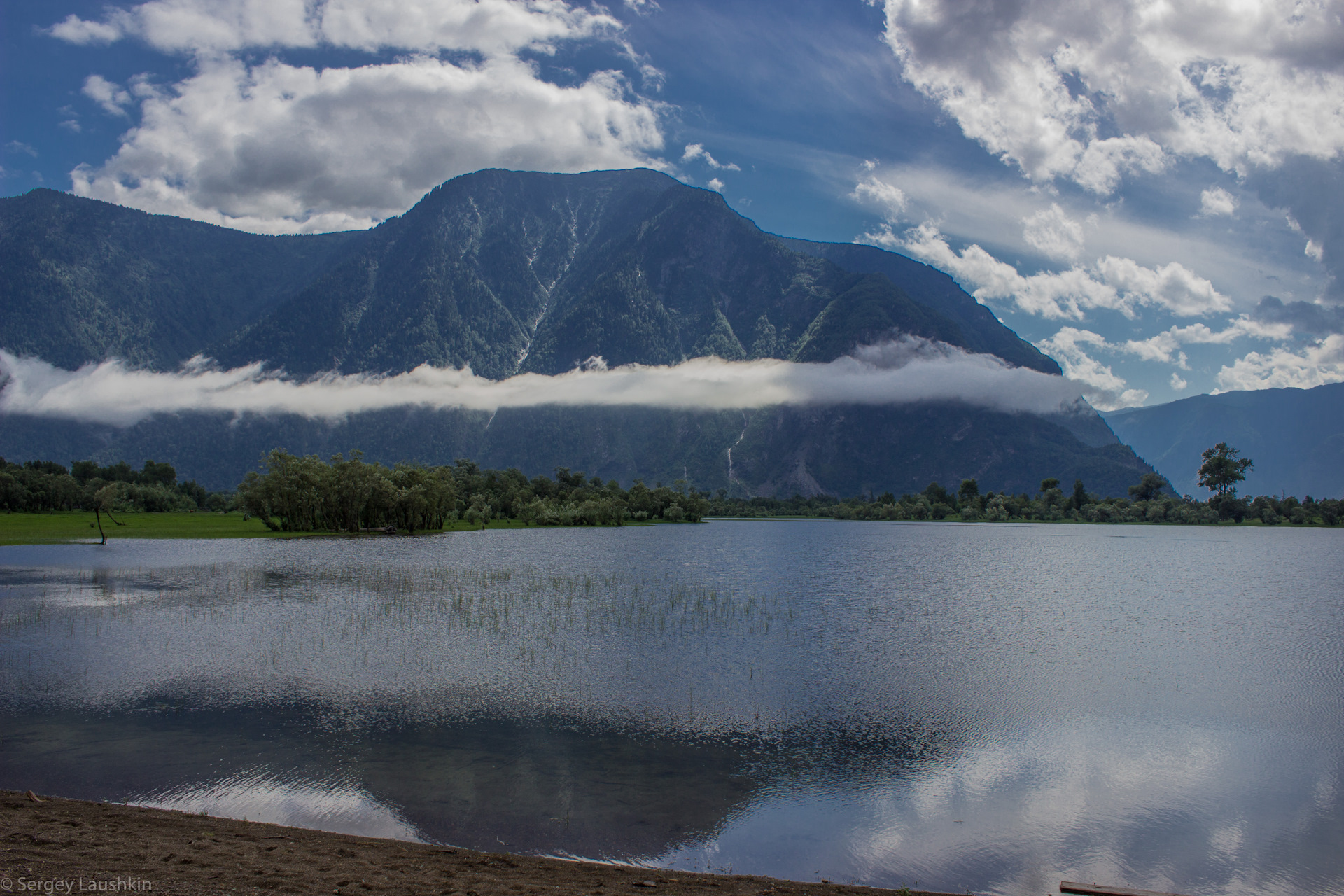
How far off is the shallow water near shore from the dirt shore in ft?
4.78

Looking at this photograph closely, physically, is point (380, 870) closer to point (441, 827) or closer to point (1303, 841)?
point (441, 827)

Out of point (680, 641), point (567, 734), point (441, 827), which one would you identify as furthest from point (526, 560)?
point (441, 827)

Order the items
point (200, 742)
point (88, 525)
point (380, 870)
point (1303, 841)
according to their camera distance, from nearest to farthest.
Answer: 1. point (380, 870)
2. point (1303, 841)
3. point (200, 742)
4. point (88, 525)

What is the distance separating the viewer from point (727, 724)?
21438mm

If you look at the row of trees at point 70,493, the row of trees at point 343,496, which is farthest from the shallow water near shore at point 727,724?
the row of trees at point 70,493

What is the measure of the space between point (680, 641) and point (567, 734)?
1386cm

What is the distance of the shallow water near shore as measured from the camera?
14352mm

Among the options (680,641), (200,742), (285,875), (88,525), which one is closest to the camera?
(285,875)

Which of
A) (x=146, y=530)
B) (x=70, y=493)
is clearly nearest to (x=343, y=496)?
(x=146, y=530)

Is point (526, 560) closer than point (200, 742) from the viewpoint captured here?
No

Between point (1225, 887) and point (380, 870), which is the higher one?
point (380, 870)

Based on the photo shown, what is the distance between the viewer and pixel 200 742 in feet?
61.8

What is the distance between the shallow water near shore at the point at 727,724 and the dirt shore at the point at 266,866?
57.3 inches

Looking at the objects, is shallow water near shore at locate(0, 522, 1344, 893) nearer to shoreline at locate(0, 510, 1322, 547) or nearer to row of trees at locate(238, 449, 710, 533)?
shoreline at locate(0, 510, 1322, 547)
